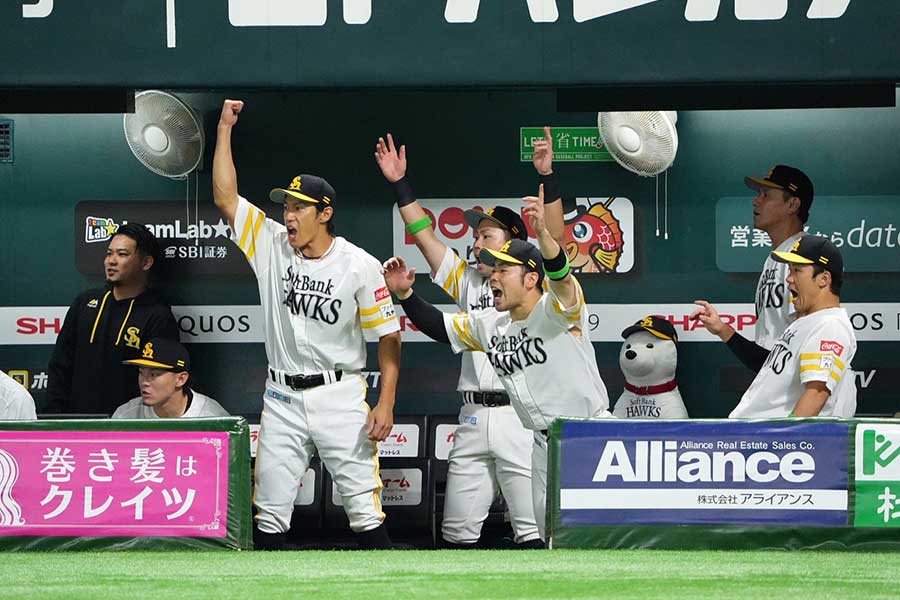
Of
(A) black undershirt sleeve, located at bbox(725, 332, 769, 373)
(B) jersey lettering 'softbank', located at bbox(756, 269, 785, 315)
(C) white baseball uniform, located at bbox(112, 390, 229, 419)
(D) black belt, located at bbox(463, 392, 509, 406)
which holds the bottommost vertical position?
(C) white baseball uniform, located at bbox(112, 390, 229, 419)

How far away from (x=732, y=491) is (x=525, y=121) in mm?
2600

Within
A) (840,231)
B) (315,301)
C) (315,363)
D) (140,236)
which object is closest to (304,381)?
(315,363)

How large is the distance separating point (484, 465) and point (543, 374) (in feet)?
2.76

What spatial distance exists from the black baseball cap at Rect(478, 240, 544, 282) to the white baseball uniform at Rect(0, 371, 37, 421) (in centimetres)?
214

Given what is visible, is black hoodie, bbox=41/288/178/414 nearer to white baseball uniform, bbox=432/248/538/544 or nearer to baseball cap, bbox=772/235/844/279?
white baseball uniform, bbox=432/248/538/544

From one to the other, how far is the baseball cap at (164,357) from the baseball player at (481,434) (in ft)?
3.81

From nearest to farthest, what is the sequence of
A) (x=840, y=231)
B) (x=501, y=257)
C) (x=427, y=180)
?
(x=501, y=257) < (x=840, y=231) < (x=427, y=180)

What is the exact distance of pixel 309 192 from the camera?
572cm

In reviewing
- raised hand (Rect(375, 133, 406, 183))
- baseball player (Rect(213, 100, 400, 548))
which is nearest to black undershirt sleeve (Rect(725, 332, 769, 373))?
baseball player (Rect(213, 100, 400, 548))

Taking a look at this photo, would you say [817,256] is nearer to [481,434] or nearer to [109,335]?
[481,434]

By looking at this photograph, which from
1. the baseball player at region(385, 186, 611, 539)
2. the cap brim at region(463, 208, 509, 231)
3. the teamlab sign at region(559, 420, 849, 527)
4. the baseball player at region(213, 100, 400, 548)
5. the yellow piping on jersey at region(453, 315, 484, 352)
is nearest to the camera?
the teamlab sign at region(559, 420, 849, 527)

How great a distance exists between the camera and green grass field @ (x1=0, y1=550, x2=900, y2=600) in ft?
12.9

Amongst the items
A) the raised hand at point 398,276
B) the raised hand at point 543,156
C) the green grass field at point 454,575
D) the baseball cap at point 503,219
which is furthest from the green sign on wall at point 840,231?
the green grass field at point 454,575

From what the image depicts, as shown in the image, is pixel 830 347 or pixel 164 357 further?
pixel 164 357
